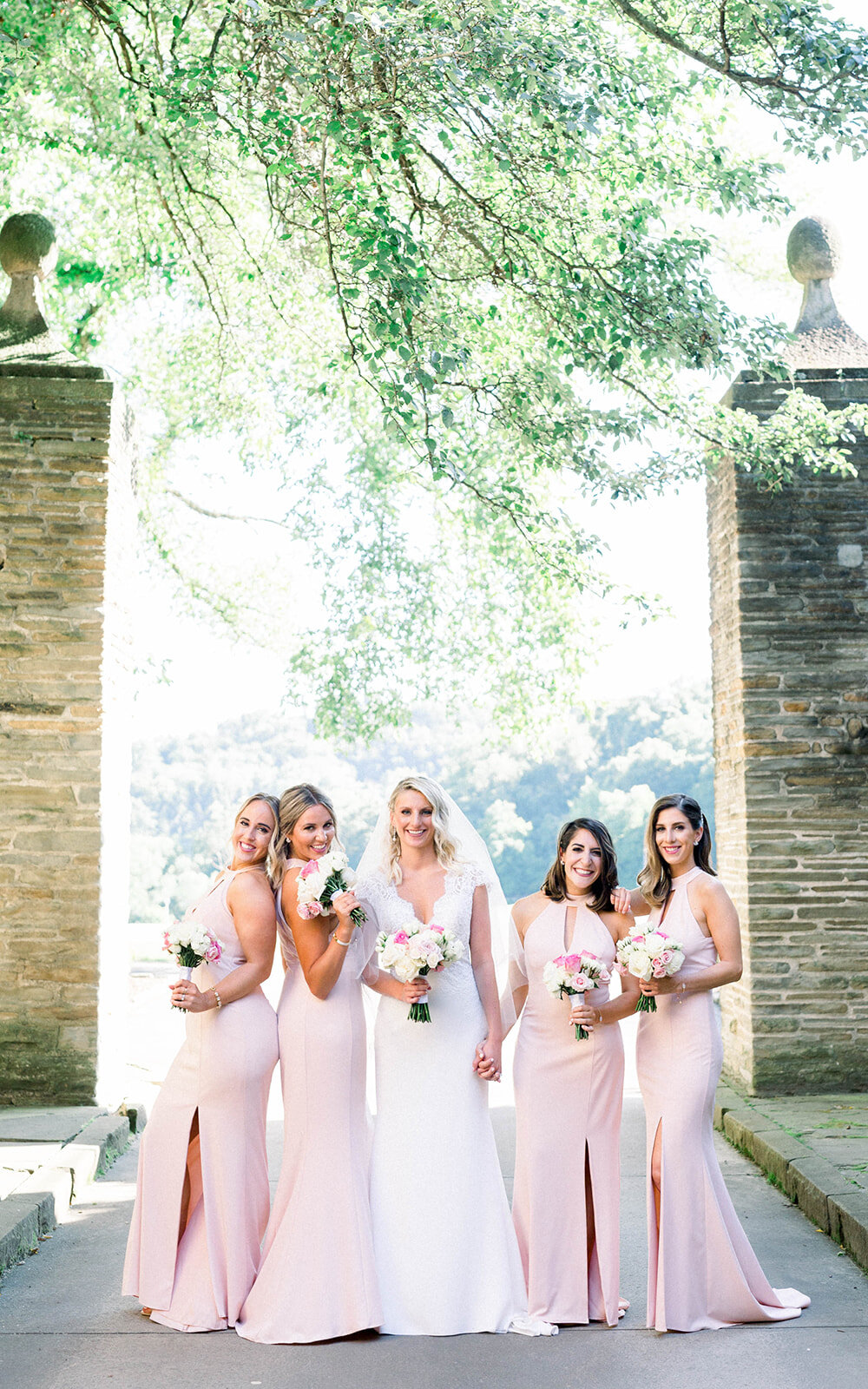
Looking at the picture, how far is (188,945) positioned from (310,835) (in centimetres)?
64

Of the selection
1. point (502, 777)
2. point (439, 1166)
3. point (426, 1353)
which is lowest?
point (426, 1353)

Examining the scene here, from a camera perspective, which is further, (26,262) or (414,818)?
(26,262)

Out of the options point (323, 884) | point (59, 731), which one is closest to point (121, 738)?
point (59, 731)

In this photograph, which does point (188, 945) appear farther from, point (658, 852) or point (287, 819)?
point (658, 852)

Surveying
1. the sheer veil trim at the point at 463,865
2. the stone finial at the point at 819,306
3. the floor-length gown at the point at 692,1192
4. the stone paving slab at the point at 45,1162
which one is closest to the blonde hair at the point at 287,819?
the sheer veil trim at the point at 463,865

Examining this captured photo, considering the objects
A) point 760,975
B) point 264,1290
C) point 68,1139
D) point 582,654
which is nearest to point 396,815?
point 264,1290

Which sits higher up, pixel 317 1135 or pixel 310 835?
pixel 310 835

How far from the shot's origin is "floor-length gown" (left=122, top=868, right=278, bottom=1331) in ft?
15.6

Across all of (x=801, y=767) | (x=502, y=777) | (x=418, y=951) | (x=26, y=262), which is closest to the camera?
(x=418, y=951)

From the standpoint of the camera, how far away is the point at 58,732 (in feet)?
26.1

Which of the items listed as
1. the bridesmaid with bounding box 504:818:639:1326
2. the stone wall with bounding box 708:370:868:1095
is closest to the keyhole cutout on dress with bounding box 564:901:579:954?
the bridesmaid with bounding box 504:818:639:1326

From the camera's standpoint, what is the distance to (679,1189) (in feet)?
15.6

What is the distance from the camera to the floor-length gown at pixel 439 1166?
182 inches

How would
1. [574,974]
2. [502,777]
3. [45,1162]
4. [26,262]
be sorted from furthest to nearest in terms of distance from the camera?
[502,777], [26,262], [45,1162], [574,974]
